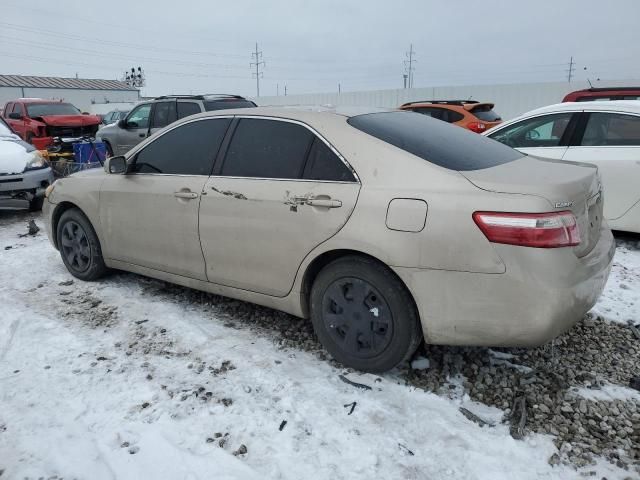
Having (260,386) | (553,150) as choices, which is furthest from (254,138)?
(553,150)

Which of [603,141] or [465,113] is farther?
[465,113]

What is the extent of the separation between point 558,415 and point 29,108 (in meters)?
15.3

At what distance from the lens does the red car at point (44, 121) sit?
13.3 m

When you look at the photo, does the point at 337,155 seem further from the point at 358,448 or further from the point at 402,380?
the point at 358,448

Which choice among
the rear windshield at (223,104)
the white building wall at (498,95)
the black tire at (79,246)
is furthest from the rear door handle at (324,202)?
the white building wall at (498,95)

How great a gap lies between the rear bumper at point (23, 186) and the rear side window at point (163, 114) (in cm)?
318

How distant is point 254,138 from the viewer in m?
3.52

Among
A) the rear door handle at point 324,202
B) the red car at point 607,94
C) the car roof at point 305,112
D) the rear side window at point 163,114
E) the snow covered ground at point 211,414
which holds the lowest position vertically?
the snow covered ground at point 211,414

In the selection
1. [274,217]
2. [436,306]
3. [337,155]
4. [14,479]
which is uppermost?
[337,155]

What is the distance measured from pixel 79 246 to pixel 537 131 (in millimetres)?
5339

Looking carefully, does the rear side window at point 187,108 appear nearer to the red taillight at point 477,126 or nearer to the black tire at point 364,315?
the red taillight at point 477,126

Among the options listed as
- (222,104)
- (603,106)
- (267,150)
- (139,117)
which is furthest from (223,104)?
(267,150)

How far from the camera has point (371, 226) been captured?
9.18 ft

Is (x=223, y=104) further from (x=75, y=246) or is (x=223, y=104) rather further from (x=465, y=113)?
(x=75, y=246)
